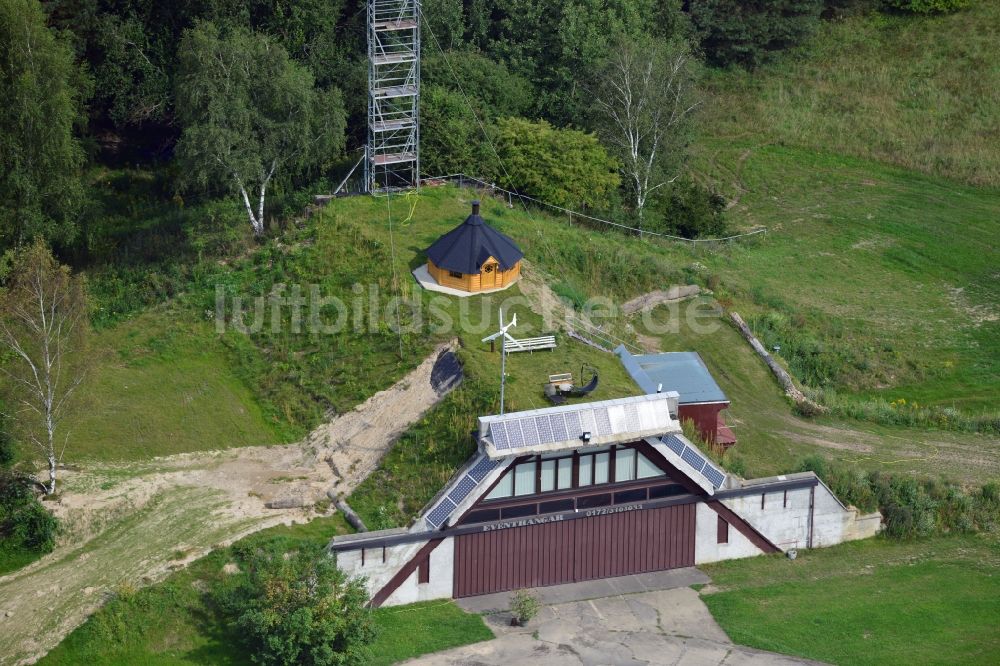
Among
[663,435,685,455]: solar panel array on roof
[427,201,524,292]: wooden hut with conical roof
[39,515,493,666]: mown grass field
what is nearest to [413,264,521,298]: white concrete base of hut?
[427,201,524,292]: wooden hut with conical roof

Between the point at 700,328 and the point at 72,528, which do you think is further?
the point at 700,328

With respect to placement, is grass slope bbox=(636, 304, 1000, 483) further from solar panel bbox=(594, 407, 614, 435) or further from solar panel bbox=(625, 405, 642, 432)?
solar panel bbox=(594, 407, 614, 435)

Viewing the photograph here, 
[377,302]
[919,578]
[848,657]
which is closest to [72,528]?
[377,302]

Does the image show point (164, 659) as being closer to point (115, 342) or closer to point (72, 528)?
point (72, 528)

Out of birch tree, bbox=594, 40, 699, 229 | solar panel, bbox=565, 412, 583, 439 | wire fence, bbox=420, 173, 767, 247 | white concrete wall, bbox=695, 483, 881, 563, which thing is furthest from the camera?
birch tree, bbox=594, 40, 699, 229

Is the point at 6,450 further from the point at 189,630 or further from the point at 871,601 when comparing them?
the point at 871,601

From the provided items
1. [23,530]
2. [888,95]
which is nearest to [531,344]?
[23,530]
